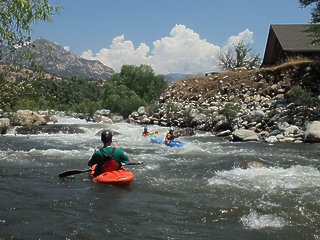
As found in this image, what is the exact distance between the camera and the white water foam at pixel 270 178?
7098mm

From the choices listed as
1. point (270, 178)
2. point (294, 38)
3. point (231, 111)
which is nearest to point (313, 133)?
point (231, 111)

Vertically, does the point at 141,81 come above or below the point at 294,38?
below

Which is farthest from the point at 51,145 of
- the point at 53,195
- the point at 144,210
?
the point at 144,210

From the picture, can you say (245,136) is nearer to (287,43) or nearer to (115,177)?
(115,177)

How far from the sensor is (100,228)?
15.9 feet

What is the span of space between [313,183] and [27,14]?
6054mm

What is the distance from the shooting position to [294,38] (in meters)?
24.4

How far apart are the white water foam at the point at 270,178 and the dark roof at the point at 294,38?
579 inches

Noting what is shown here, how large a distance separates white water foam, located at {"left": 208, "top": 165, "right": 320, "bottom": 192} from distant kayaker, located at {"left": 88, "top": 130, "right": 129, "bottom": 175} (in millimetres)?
1933

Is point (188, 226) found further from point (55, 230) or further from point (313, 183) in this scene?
point (313, 183)

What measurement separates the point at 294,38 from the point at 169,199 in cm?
2123

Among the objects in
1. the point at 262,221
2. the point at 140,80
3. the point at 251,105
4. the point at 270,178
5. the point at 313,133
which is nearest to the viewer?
the point at 262,221

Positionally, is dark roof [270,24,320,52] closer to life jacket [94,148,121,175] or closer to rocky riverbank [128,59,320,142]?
rocky riverbank [128,59,320,142]

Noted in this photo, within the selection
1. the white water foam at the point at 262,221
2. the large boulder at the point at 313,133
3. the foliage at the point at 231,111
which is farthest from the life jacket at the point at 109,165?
the foliage at the point at 231,111
